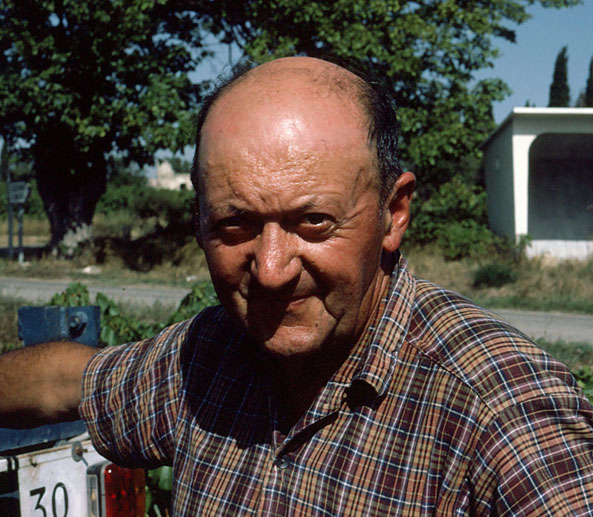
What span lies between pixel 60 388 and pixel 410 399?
43.3 inches

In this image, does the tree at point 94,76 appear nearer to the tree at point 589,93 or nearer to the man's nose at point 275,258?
the man's nose at point 275,258

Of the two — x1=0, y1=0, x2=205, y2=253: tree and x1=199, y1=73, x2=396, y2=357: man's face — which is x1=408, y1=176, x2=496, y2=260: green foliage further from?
x1=199, y1=73, x2=396, y2=357: man's face

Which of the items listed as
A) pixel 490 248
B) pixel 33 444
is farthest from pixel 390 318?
pixel 490 248

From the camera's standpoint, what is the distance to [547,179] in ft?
51.5

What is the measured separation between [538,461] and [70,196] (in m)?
16.1

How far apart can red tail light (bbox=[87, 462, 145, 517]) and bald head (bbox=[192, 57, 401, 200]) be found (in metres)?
0.87

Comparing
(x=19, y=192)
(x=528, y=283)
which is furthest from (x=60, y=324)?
(x=19, y=192)

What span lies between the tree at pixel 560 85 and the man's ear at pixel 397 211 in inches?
1423

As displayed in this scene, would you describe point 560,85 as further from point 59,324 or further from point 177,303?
point 59,324

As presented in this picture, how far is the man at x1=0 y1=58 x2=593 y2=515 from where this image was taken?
3.76 ft

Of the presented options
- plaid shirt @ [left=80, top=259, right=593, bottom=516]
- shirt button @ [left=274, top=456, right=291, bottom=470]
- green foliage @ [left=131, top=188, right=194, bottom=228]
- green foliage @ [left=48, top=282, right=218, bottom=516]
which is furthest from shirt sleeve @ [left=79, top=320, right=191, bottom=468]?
green foliage @ [left=131, top=188, right=194, bottom=228]

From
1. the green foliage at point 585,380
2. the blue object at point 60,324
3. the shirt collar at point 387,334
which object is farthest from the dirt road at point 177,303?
the shirt collar at point 387,334

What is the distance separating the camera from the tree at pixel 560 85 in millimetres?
34312

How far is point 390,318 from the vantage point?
1.42 m
